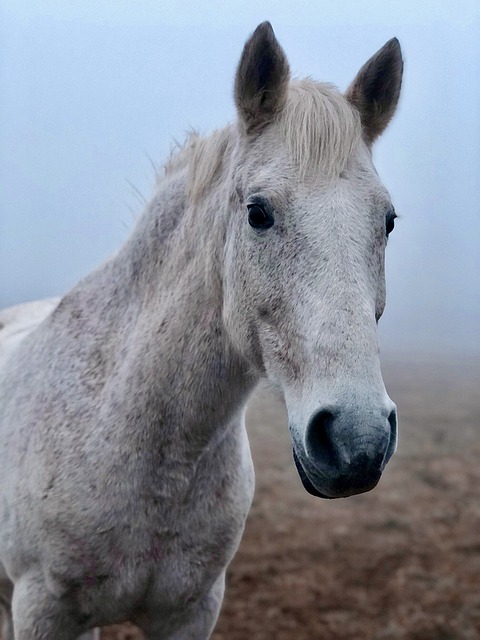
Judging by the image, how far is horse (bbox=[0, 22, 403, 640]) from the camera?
1678mm

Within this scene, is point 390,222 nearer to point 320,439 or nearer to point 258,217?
point 258,217

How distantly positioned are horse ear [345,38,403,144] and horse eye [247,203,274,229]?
53 cm

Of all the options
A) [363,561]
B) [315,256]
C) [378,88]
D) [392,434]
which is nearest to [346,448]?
[392,434]

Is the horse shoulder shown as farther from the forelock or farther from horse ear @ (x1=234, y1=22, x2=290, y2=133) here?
the forelock

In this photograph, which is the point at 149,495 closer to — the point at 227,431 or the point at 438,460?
the point at 227,431

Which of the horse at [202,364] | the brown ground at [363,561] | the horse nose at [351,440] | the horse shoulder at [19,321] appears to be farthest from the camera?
the brown ground at [363,561]

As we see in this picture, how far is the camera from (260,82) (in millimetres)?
1992

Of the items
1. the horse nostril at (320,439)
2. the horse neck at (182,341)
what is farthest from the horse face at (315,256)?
the horse neck at (182,341)

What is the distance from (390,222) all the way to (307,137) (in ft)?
1.07

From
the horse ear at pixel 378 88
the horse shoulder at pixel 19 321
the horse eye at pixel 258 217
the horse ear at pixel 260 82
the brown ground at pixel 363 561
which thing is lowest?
the brown ground at pixel 363 561

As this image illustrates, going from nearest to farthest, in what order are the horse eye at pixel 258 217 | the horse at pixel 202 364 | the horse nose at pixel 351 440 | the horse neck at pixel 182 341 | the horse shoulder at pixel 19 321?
1. the horse nose at pixel 351 440
2. the horse at pixel 202 364
3. the horse eye at pixel 258 217
4. the horse neck at pixel 182 341
5. the horse shoulder at pixel 19 321

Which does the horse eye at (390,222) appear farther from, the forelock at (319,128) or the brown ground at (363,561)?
the brown ground at (363,561)

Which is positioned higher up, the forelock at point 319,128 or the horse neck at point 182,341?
the forelock at point 319,128

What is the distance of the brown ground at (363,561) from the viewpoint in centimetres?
469
